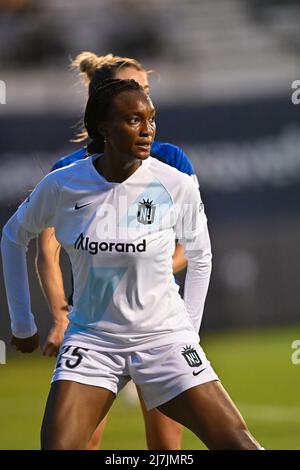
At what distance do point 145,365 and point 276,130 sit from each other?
12634 millimetres

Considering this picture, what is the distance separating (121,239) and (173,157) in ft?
3.40

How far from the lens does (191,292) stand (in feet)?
20.5

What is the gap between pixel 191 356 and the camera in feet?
18.5

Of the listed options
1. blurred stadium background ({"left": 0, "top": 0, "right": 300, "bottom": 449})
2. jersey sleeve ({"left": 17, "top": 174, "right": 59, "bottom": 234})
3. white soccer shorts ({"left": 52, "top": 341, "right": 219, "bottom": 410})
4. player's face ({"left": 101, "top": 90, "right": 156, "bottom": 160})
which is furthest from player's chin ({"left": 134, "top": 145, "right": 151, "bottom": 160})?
blurred stadium background ({"left": 0, "top": 0, "right": 300, "bottom": 449})

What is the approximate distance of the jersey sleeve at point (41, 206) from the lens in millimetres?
5805

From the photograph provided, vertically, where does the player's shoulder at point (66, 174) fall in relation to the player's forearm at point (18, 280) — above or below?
above

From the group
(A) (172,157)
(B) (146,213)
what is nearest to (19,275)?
(B) (146,213)

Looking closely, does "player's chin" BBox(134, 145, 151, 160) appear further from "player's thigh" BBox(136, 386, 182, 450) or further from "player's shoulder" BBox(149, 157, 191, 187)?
"player's thigh" BBox(136, 386, 182, 450)

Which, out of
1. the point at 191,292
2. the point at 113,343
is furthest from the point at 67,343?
the point at 191,292

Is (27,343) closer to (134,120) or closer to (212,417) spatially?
(212,417)

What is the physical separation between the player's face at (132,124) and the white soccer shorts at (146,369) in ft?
3.01

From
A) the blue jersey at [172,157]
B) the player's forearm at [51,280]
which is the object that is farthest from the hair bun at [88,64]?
the player's forearm at [51,280]

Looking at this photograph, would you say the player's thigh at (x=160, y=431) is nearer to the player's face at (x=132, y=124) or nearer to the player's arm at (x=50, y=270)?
the player's arm at (x=50, y=270)
